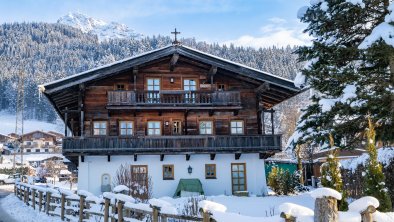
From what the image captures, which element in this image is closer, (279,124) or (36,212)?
(36,212)

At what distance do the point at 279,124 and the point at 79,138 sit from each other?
2665 inches

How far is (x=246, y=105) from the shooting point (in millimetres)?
30297

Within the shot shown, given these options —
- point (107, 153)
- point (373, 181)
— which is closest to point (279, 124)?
point (107, 153)

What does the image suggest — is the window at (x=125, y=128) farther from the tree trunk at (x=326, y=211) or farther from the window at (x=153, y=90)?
the tree trunk at (x=326, y=211)

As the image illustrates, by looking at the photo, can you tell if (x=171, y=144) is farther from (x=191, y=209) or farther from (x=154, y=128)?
(x=191, y=209)

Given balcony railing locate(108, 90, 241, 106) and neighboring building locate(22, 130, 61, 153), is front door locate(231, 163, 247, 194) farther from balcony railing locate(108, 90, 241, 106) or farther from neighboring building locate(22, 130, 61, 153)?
neighboring building locate(22, 130, 61, 153)

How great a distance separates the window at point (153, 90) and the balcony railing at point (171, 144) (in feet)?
7.91

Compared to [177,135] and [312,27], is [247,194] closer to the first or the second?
[177,135]

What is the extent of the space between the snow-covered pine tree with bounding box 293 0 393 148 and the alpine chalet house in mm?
10470

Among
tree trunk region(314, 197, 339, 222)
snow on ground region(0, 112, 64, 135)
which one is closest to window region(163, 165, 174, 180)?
tree trunk region(314, 197, 339, 222)

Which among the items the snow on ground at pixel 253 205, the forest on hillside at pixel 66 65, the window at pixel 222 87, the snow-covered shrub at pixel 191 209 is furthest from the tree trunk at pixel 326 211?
the forest on hillside at pixel 66 65

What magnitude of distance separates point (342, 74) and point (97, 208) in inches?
381

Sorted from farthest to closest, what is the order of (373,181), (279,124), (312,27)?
(279,124) → (312,27) → (373,181)

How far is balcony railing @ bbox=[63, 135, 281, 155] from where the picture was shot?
26.8 meters
